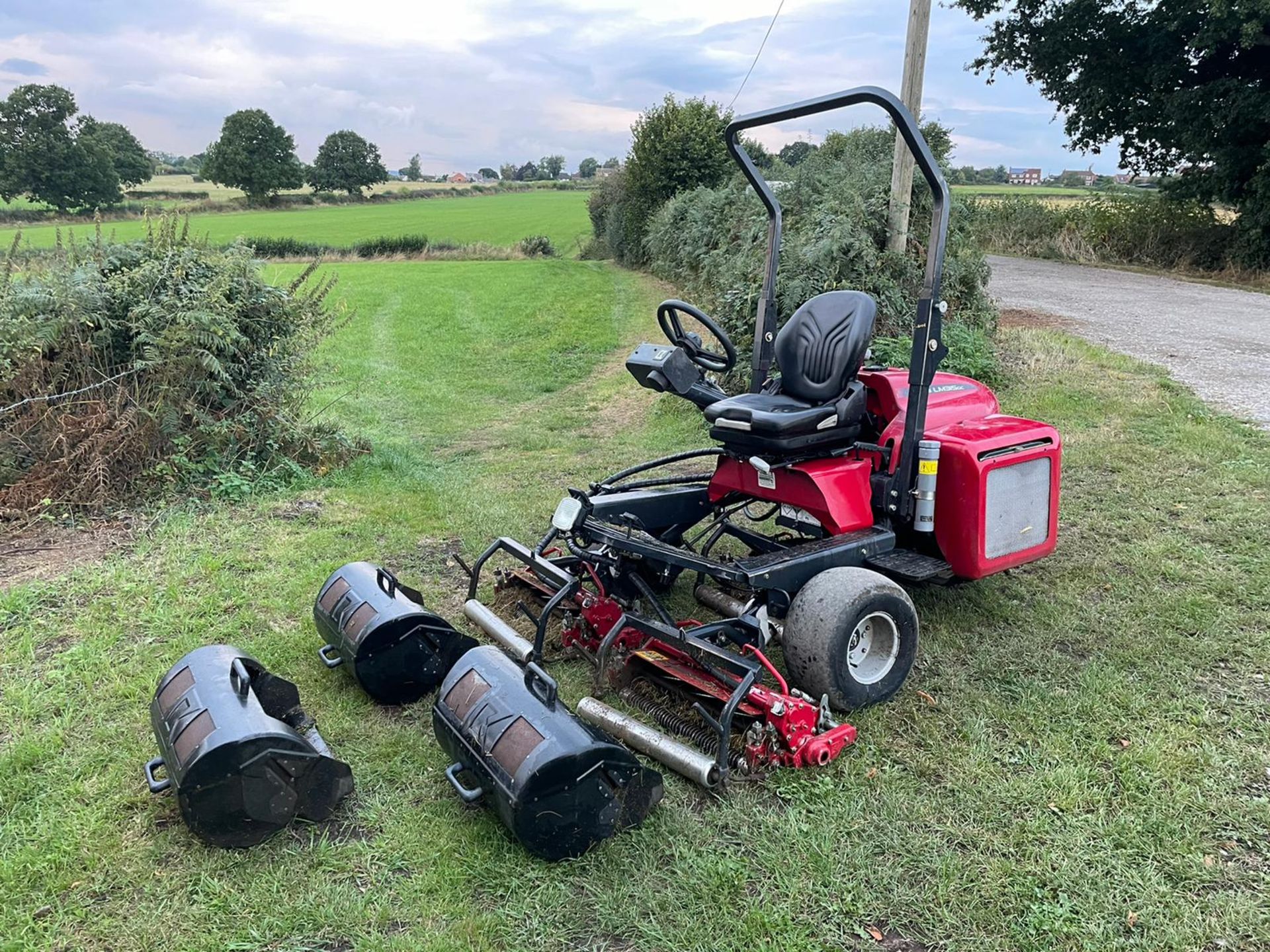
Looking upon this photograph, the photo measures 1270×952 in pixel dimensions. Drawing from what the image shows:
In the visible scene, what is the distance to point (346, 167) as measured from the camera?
68.9m

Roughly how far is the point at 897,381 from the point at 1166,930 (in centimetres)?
250

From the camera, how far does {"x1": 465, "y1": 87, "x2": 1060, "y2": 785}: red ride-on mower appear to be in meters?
3.33

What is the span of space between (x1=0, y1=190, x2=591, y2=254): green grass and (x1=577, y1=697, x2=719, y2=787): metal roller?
94.1 feet

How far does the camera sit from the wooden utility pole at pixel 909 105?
26.6ft

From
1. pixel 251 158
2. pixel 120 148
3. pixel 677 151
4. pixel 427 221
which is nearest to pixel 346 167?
pixel 251 158

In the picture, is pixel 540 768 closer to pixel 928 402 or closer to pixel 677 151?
pixel 928 402

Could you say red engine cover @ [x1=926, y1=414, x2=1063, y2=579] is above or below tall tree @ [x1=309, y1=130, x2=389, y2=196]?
below

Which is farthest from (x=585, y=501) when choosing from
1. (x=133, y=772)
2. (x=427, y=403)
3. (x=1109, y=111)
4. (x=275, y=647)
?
(x=1109, y=111)

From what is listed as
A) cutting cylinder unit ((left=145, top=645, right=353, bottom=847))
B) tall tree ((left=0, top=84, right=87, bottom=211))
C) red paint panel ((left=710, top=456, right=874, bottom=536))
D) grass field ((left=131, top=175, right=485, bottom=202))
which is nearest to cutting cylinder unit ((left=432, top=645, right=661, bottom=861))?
cutting cylinder unit ((left=145, top=645, right=353, bottom=847))

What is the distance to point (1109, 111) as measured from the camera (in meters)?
19.6

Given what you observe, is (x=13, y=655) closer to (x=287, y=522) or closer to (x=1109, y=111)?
(x=287, y=522)

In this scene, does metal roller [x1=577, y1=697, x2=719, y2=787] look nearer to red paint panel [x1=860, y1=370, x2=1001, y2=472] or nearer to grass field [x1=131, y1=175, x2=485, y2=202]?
red paint panel [x1=860, y1=370, x2=1001, y2=472]

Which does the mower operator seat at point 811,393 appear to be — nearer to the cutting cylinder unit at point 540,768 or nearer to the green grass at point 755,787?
the green grass at point 755,787

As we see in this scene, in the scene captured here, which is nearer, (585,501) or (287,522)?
(585,501)
